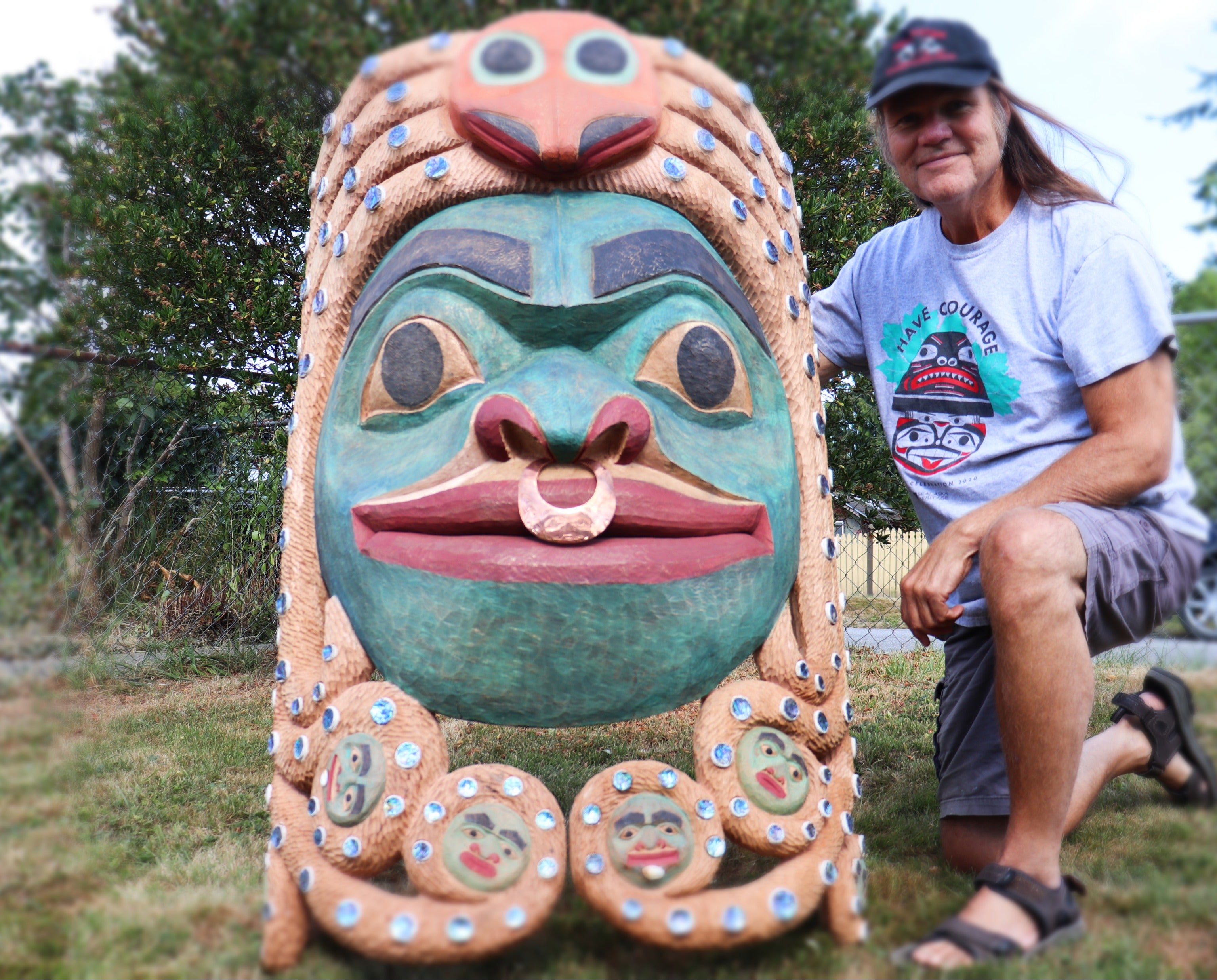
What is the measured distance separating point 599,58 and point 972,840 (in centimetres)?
192

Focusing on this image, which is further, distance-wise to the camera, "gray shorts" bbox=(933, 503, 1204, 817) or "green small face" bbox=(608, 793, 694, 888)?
"gray shorts" bbox=(933, 503, 1204, 817)

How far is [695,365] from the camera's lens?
6.02ft

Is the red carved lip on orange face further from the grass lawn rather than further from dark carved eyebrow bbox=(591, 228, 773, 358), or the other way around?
dark carved eyebrow bbox=(591, 228, 773, 358)

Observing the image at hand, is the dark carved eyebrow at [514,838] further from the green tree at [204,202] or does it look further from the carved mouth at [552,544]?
the green tree at [204,202]

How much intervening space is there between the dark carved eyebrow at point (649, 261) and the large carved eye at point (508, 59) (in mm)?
349

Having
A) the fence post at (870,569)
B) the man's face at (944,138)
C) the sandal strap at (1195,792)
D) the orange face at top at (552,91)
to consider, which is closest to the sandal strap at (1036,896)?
the sandal strap at (1195,792)

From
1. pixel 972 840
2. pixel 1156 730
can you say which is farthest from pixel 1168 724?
pixel 972 840

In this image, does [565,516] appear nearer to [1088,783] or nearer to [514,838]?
[514,838]

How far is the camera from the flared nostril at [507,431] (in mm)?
1658

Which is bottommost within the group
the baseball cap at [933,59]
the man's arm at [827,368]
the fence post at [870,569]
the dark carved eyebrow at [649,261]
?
the fence post at [870,569]

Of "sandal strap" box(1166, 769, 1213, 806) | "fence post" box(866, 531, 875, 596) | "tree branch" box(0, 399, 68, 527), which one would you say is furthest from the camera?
"fence post" box(866, 531, 875, 596)

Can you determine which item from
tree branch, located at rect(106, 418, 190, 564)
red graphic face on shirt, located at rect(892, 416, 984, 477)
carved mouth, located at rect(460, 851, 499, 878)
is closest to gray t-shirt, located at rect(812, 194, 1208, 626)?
red graphic face on shirt, located at rect(892, 416, 984, 477)

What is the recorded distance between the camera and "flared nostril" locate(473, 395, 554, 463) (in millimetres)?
1658

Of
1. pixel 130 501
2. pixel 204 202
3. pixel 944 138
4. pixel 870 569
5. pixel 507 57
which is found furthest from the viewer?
pixel 870 569
